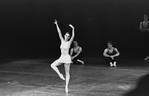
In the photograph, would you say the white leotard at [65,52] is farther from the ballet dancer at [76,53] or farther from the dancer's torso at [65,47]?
the ballet dancer at [76,53]

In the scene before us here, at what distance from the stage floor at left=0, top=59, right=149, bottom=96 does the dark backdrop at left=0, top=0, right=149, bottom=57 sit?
569 centimetres

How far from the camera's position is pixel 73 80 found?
898 centimetres

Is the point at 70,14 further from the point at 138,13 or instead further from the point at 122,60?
the point at 122,60

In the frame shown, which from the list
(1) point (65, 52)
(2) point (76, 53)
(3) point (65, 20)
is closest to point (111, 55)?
(2) point (76, 53)

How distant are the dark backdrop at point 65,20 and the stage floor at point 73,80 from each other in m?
5.69

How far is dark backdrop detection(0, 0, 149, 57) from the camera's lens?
57.7ft

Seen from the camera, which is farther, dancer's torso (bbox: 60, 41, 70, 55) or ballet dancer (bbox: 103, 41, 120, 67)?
ballet dancer (bbox: 103, 41, 120, 67)

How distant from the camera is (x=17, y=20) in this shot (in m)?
17.8

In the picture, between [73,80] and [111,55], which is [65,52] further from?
[111,55]

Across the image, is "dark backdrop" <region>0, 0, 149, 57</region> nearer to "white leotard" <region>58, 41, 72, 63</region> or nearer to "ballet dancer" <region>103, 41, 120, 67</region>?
"ballet dancer" <region>103, 41, 120, 67</region>

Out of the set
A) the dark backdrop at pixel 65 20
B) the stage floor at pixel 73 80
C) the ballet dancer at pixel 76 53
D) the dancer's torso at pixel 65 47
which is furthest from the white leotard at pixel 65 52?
the dark backdrop at pixel 65 20

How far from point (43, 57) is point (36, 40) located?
4.02m

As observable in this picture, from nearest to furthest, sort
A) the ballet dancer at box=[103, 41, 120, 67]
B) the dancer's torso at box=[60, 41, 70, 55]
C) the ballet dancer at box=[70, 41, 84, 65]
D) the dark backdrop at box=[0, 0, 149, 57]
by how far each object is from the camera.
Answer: the dancer's torso at box=[60, 41, 70, 55], the ballet dancer at box=[103, 41, 120, 67], the ballet dancer at box=[70, 41, 84, 65], the dark backdrop at box=[0, 0, 149, 57]

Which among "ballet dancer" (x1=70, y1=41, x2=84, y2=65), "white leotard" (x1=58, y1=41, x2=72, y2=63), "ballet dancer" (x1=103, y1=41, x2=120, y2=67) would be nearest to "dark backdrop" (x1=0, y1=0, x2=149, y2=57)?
"ballet dancer" (x1=70, y1=41, x2=84, y2=65)
